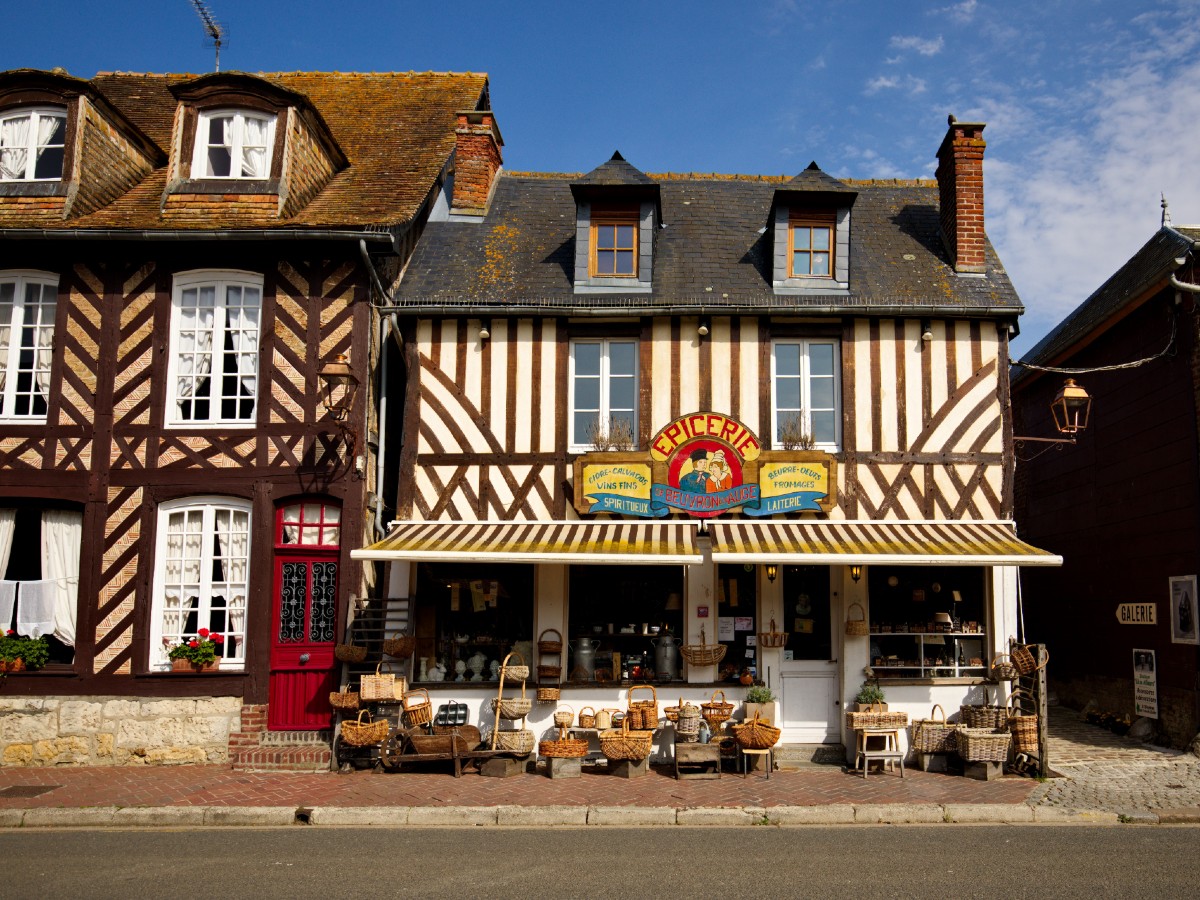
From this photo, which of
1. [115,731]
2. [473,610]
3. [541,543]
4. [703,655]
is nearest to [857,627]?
[703,655]

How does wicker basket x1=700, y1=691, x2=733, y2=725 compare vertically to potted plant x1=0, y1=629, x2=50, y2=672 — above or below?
below

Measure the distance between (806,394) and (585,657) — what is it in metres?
3.82

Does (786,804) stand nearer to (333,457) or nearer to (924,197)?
(333,457)

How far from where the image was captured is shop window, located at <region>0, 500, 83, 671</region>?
10898 mm

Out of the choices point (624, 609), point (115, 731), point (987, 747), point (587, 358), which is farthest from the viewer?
point (587, 358)

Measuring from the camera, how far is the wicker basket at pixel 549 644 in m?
10.7

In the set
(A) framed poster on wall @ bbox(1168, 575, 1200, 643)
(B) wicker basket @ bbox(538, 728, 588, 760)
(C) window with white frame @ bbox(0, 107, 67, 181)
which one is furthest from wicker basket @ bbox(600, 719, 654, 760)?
(C) window with white frame @ bbox(0, 107, 67, 181)

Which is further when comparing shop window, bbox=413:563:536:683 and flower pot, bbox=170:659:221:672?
shop window, bbox=413:563:536:683

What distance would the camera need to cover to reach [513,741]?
32.6 feet

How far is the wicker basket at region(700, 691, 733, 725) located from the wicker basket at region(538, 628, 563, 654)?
1.63 metres

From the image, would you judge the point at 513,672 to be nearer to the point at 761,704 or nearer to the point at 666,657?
the point at 666,657

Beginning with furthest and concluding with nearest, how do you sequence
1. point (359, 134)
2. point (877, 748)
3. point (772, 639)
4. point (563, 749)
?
point (359, 134) → point (772, 639) → point (877, 748) → point (563, 749)

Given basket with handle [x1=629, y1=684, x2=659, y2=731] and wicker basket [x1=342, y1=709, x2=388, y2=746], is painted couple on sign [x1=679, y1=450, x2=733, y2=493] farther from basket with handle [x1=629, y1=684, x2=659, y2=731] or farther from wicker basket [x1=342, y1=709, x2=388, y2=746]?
wicker basket [x1=342, y1=709, x2=388, y2=746]

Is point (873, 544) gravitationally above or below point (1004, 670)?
above
